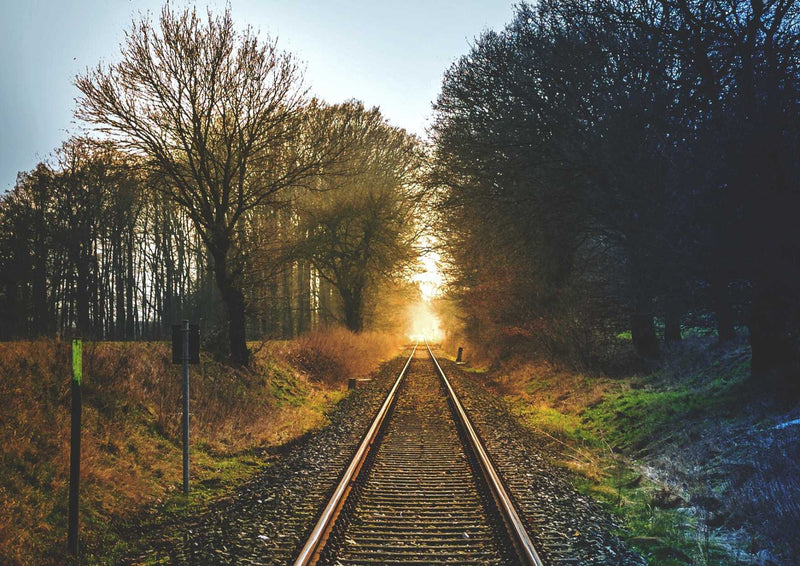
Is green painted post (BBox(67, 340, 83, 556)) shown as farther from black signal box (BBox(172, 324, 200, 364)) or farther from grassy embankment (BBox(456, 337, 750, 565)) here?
grassy embankment (BBox(456, 337, 750, 565))

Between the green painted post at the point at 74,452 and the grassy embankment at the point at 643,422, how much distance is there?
5.40m

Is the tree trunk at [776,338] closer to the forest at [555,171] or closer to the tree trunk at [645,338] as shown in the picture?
the forest at [555,171]

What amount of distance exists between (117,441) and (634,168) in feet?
34.0

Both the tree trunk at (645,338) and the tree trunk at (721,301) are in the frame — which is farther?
the tree trunk at (645,338)

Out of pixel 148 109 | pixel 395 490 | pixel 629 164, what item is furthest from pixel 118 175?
pixel 629 164

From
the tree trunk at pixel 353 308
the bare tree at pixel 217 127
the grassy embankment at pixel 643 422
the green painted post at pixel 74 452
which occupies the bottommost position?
the grassy embankment at pixel 643 422

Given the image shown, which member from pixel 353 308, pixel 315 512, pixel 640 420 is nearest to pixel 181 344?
pixel 315 512

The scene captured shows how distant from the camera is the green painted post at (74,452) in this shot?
509 cm

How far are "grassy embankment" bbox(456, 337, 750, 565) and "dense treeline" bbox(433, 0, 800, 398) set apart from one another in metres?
1.17

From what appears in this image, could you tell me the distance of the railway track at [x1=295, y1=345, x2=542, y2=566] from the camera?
4910 millimetres

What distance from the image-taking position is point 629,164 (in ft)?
35.8

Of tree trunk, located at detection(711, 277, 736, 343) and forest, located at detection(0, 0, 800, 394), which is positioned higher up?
forest, located at detection(0, 0, 800, 394)

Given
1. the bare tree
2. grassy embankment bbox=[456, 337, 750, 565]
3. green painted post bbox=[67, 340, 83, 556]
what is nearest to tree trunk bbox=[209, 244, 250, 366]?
the bare tree

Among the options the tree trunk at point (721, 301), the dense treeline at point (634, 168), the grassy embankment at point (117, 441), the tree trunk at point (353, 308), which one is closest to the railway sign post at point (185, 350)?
the grassy embankment at point (117, 441)
